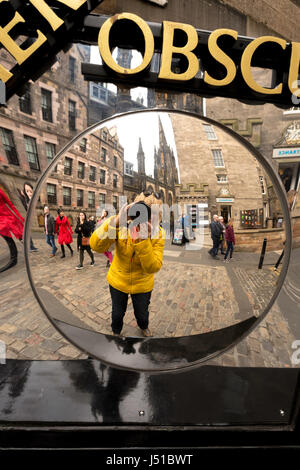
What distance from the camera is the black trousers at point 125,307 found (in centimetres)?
126

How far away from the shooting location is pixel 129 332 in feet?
4.45

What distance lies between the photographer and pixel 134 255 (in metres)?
1.17

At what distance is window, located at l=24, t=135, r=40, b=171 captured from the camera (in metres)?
1.14

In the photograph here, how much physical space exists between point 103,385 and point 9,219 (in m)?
1.24

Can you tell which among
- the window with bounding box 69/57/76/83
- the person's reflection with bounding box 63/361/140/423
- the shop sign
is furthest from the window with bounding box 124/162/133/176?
the person's reflection with bounding box 63/361/140/423

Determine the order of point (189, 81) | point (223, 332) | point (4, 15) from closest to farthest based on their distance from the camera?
Result: point (4, 15) < point (189, 81) < point (223, 332)

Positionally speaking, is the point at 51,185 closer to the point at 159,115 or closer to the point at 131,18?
the point at 159,115

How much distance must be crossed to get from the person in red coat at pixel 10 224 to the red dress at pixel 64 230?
37 centimetres

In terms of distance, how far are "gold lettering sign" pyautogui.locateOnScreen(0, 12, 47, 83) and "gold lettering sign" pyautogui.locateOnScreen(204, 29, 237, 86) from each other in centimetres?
86

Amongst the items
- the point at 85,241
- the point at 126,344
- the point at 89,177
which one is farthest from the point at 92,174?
the point at 126,344

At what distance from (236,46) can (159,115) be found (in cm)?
60
